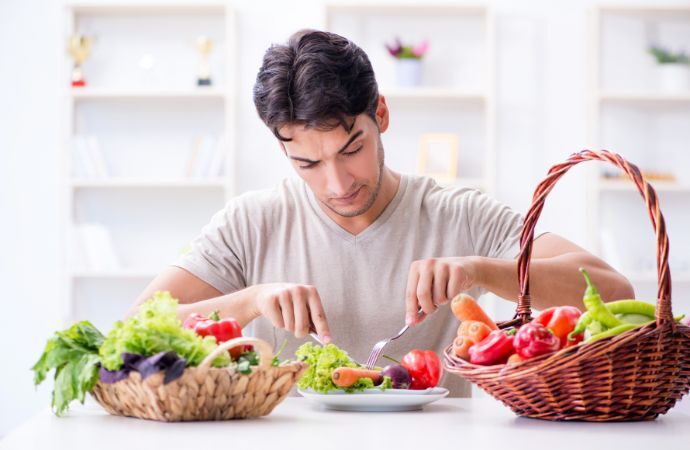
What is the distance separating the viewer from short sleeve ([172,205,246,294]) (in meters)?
2.17

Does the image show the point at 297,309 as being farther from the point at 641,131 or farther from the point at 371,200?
the point at 641,131

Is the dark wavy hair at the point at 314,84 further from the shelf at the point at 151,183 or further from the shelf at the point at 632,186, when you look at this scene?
the shelf at the point at 632,186

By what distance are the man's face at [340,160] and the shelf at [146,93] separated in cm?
240

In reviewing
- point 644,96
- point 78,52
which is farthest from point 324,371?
point 78,52

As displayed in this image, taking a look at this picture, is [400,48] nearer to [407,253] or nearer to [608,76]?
[608,76]

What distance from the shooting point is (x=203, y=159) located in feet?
14.3

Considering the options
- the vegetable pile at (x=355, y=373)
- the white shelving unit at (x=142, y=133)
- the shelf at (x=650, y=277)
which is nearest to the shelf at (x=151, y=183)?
the white shelving unit at (x=142, y=133)

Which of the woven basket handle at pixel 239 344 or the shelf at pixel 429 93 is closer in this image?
the woven basket handle at pixel 239 344

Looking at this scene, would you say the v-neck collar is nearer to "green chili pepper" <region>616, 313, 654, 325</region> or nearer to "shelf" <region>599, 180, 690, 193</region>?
"green chili pepper" <region>616, 313, 654, 325</region>

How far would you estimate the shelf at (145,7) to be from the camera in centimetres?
438

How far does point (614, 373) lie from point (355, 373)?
0.43m

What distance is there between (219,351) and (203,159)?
10.4 feet

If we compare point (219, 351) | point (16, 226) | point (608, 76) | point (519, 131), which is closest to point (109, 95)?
point (16, 226)

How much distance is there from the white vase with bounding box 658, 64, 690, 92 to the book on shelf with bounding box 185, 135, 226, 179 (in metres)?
2.15
